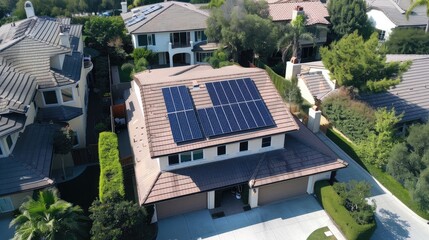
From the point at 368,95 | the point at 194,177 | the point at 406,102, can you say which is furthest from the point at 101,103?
the point at 406,102

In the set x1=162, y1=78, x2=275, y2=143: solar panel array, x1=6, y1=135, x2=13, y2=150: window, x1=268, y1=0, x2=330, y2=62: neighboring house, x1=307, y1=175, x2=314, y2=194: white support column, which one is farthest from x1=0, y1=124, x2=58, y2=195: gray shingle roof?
x1=268, y1=0, x2=330, y2=62: neighboring house

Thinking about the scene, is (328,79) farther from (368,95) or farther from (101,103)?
(101,103)

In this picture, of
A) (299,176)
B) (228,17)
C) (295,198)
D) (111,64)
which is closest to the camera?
(299,176)

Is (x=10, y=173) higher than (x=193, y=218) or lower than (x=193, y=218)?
higher

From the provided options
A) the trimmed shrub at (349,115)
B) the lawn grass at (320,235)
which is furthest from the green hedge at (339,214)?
the trimmed shrub at (349,115)

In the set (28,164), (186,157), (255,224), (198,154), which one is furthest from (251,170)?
(28,164)
